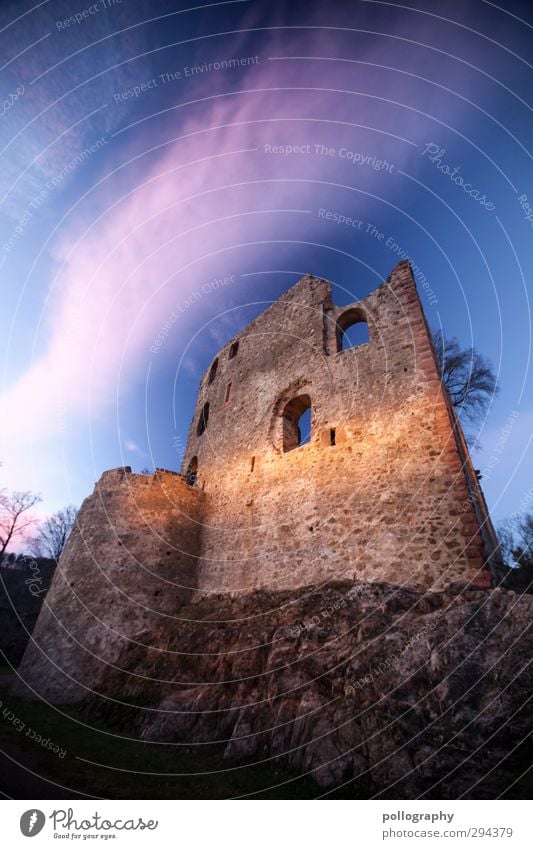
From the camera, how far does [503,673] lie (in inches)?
199

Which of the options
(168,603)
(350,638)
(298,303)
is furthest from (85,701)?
(298,303)

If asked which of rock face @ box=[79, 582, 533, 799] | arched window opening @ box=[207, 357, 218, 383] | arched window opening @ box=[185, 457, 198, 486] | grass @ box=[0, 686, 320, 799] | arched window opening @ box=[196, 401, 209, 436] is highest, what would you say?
arched window opening @ box=[207, 357, 218, 383]

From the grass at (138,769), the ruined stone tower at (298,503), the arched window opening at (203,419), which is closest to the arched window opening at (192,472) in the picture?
the ruined stone tower at (298,503)

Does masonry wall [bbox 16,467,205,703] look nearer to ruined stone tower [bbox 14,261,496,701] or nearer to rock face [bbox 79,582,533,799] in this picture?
ruined stone tower [bbox 14,261,496,701]

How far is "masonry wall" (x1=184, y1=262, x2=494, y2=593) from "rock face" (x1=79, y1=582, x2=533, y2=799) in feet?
3.21

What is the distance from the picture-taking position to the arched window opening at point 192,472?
17359 millimetres

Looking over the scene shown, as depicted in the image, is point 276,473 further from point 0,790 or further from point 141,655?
point 0,790

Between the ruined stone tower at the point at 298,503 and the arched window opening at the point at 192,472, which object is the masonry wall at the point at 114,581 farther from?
the arched window opening at the point at 192,472

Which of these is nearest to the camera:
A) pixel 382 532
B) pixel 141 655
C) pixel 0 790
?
pixel 0 790

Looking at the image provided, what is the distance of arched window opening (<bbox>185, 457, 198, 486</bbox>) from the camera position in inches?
683

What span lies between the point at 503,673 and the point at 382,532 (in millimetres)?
3753

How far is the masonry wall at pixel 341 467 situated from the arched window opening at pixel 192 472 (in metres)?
1.12

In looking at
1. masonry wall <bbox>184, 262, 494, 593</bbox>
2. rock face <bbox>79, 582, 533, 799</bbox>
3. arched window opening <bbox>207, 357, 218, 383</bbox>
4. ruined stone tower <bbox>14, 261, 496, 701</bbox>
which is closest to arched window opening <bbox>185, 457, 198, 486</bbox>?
ruined stone tower <bbox>14, 261, 496, 701</bbox>

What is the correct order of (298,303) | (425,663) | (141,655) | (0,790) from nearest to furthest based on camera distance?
(0,790), (425,663), (141,655), (298,303)
